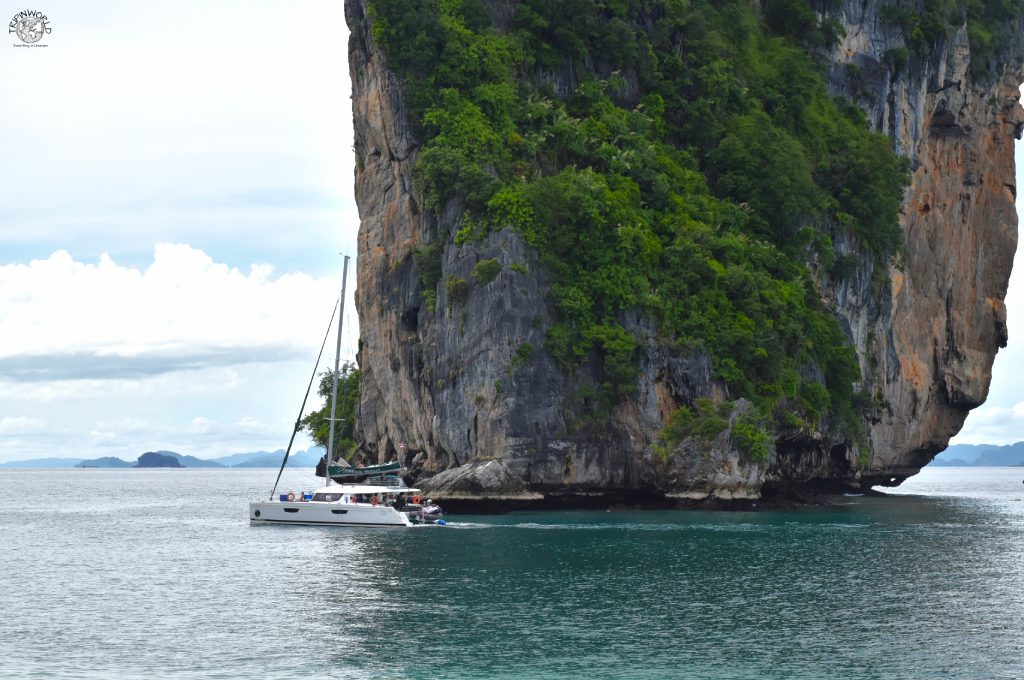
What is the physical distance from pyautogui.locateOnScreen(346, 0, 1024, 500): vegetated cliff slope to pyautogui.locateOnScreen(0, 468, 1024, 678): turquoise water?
602 centimetres

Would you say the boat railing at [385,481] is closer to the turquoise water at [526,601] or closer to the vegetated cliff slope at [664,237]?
the vegetated cliff slope at [664,237]

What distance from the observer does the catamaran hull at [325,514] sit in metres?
52.1

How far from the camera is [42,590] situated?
36.4m

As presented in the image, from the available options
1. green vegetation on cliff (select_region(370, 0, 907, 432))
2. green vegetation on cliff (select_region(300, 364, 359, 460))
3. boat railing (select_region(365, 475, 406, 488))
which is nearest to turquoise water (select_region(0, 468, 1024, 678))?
boat railing (select_region(365, 475, 406, 488))

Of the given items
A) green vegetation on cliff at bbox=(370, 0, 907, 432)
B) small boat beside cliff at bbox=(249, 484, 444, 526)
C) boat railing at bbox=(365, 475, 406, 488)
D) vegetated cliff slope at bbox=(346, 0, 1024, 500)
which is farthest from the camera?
boat railing at bbox=(365, 475, 406, 488)

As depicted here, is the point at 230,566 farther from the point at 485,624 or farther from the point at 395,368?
the point at 395,368

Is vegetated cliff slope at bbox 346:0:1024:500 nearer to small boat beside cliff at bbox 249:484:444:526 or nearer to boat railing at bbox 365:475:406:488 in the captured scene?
boat railing at bbox 365:475:406:488

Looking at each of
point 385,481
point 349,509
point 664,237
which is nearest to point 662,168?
point 664,237

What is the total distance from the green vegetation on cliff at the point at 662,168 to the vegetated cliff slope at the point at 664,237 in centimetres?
13

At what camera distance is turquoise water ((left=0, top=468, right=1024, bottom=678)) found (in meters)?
26.2

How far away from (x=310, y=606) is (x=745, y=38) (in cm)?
5056

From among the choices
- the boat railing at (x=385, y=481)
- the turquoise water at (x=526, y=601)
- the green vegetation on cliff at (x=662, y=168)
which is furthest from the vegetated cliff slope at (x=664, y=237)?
the turquoise water at (x=526, y=601)

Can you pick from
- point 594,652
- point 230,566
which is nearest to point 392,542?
point 230,566

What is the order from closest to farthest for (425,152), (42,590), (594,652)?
1. (594,652)
2. (42,590)
3. (425,152)
